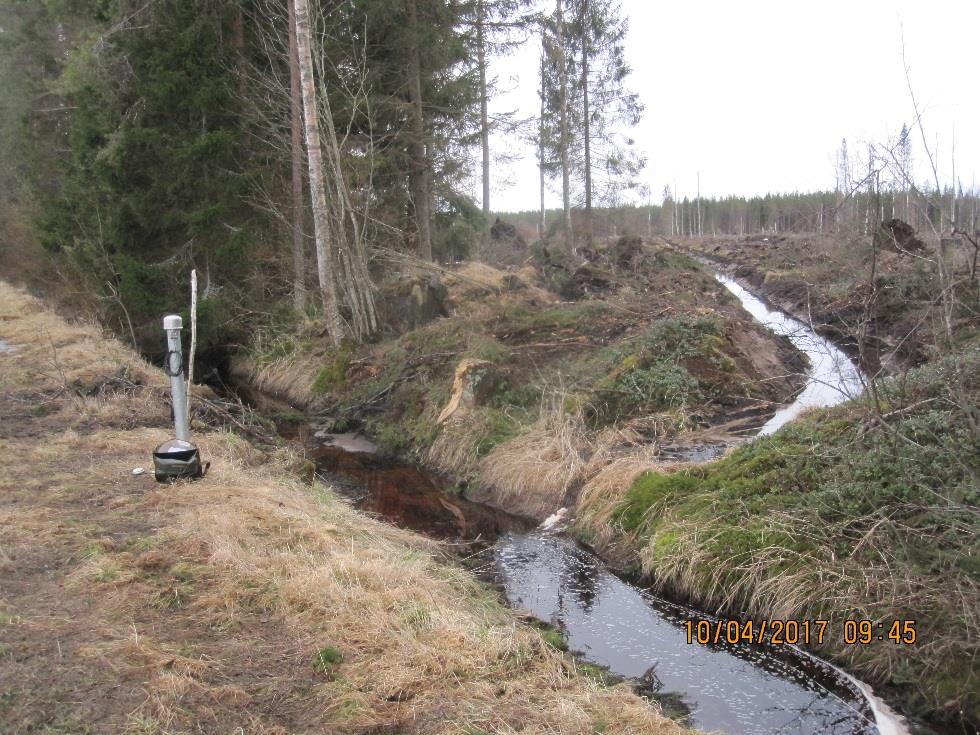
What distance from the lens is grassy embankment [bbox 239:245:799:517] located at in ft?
31.7

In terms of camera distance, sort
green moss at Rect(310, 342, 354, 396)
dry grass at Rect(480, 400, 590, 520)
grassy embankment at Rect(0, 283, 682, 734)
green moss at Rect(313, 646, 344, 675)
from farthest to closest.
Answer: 1. green moss at Rect(310, 342, 354, 396)
2. dry grass at Rect(480, 400, 590, 520)
3. green moss at Rect(313, 646, 344, 675)
4. grassy embankment at Rect(0, 283, 682, 734)

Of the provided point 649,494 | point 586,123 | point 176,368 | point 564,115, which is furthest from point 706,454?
point 586,123

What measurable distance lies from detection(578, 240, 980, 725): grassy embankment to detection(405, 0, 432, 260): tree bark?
12331 millimetres

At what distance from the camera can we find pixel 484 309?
1526cm

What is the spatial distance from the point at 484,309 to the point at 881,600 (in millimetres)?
10732

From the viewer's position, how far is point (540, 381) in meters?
11.4

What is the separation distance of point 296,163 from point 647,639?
44.3 ft

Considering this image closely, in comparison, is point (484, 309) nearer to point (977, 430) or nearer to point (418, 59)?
point (418, 59)

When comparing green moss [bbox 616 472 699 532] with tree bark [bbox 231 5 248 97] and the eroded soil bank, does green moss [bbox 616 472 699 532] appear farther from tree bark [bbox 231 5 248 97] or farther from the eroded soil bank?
tree bark [bbox 231 5 248 97]

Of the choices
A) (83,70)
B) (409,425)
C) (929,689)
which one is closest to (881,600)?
(929,689)

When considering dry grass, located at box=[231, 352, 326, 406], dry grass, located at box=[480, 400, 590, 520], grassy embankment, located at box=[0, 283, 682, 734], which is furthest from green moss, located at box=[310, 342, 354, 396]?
grassy embankment, located at box=[0, 283, 682, 734]

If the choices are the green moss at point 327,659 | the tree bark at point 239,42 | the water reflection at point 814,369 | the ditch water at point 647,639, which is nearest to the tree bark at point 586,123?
the water reflection at point 814,369

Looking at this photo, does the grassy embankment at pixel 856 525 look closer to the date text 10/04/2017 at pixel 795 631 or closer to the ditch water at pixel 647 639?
the date text 10/04/2017 at pixel 795 631

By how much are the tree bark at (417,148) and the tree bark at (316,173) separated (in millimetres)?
3784
